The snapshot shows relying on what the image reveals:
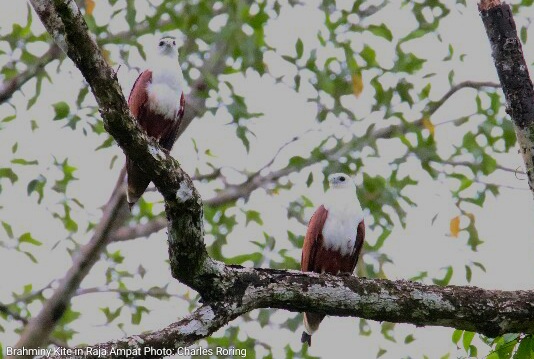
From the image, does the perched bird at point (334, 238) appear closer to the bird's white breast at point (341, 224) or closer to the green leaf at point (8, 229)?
the bird's white breast at point (341, 224)

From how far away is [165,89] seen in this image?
19.2 ft

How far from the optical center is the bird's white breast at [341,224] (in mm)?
5871

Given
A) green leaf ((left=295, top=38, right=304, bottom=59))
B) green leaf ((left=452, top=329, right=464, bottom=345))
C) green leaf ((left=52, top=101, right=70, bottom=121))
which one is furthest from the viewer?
green leaf ((left=295, top=38, right=304, bottom=59))

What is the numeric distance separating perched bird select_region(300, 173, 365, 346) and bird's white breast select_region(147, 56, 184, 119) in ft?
4.07

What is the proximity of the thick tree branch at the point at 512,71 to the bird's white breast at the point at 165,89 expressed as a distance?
2.36 meters

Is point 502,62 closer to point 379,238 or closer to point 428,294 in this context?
point 428,294

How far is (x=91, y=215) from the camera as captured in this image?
8828 mm

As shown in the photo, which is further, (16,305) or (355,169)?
(16,305)

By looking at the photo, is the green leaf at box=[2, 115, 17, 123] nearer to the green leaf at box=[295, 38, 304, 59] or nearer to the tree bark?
the green leaf at box=[295, 38, 304, 59]

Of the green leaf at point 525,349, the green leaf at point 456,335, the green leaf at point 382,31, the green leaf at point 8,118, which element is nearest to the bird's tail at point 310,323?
the green leaf at point 456,335

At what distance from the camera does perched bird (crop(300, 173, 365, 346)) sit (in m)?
5.88

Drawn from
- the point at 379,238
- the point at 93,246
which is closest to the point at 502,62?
the point at 379,238

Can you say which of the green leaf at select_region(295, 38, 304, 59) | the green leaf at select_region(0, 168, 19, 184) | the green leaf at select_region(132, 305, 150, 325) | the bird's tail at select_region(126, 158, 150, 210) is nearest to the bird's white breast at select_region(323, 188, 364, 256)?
the bird's tail at select_region(126, 158, 150, 210)

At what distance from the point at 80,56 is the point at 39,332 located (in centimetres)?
484
